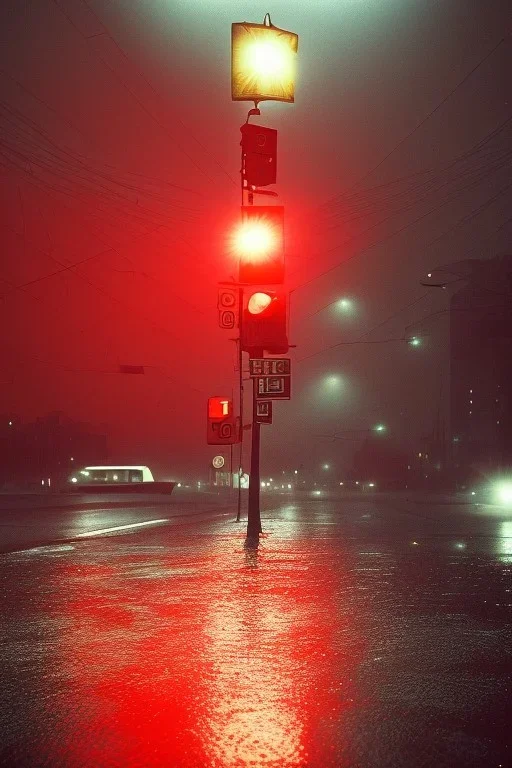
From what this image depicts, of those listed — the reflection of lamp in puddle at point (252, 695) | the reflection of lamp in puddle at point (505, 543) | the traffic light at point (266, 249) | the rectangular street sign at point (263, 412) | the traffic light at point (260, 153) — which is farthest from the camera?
the rectangular street sign at point (263, 412)

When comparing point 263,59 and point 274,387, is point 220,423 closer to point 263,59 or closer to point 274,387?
point 274,387

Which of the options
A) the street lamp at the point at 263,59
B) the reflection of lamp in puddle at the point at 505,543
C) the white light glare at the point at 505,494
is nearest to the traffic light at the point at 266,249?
the street lamp at the point at 263,59

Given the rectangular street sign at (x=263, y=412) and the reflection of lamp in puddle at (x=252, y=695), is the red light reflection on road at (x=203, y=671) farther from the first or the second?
the rectangular street sign at (x=263, y=412)

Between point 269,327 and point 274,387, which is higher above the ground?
point 269,327

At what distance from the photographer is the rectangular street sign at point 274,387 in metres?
23.1

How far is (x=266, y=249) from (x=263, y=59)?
335cm

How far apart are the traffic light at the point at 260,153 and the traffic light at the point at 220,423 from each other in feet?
40.5

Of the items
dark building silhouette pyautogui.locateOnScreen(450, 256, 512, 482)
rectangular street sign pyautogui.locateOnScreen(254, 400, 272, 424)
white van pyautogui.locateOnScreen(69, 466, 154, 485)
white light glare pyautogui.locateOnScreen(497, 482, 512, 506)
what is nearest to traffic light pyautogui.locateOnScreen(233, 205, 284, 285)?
rectangular street sign pyautogui.locateOnScreen(254, 400, 272, 424)

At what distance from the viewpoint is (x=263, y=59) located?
1167cm

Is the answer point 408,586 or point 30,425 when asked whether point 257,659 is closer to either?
point 408,586

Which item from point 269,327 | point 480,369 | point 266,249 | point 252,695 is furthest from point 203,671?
point 480,369

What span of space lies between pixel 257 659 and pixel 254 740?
7.94ft

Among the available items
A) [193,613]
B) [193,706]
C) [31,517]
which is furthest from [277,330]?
[31,517]

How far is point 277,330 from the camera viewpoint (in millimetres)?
19203
